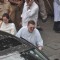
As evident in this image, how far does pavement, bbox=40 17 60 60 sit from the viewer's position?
980 cm

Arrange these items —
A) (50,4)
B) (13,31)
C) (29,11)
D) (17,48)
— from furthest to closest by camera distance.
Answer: (50,4) < (29,11) < (13,31) < (17,48)

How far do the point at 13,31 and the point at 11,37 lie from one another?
2554 millimetres

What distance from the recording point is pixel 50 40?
36.6ft

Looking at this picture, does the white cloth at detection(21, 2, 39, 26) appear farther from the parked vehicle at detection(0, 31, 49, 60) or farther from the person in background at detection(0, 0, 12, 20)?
the parked vehicle at detection(0, 31, 49, 60)

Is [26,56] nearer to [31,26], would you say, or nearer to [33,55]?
[33,55]

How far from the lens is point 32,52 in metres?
5.76

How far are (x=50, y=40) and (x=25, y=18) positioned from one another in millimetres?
1873

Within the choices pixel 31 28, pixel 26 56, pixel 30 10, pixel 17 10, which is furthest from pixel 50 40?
pixel 26 56

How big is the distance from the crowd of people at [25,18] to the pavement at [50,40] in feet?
1.02

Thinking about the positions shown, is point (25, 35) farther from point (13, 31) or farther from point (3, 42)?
point (3, 42)

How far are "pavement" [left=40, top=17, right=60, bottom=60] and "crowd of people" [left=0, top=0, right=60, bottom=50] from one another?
1.02 ft

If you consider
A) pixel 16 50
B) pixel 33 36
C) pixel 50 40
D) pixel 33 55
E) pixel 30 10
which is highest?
pixel 30 10

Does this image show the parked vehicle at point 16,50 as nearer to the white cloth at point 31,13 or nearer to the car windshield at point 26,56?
the car windshield at point 26,56

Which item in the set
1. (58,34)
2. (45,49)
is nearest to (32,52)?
(45,49)
